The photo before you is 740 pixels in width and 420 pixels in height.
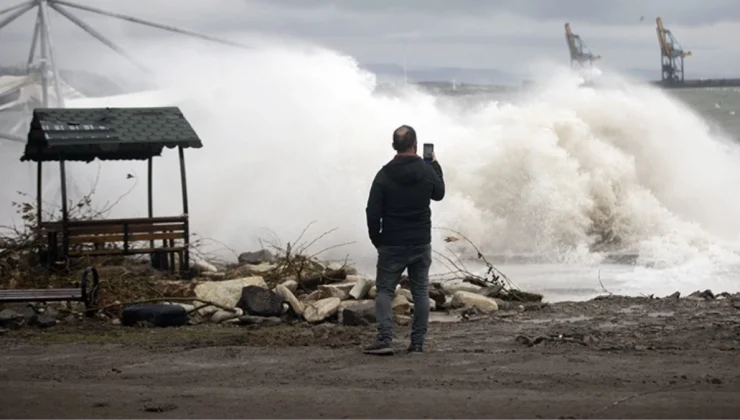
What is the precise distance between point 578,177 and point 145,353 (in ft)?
58.0

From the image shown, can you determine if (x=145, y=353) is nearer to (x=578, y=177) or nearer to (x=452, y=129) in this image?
(x=578, y=177)

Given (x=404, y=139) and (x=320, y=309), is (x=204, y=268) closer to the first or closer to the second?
(x=320, y=309)

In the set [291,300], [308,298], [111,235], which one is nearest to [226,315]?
[291,300]

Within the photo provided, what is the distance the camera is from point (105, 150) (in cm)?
1605

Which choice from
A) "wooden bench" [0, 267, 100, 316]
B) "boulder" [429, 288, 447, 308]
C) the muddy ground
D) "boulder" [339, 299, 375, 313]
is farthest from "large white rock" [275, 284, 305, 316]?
"wooden bench" [0, 267, 100, 316]

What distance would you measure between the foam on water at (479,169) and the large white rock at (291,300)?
311 inches

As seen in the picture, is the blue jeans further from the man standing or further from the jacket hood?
the jacket hood

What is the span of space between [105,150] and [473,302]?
17.0ft

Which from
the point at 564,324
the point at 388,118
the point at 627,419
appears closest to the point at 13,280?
the point at 564,324

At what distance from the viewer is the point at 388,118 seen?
29922 mm

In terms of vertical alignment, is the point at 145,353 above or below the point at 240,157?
below

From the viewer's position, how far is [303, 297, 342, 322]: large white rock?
13.2 m

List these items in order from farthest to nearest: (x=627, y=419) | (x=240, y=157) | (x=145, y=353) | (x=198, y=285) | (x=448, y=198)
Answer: (x=240, y=157), (x=448, y=198), (x=198, y=285), (x=145, y=353), (x=627, y=419)

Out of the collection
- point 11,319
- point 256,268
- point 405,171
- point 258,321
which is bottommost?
point 258,321
